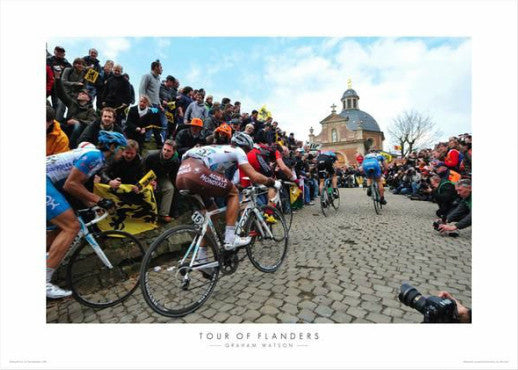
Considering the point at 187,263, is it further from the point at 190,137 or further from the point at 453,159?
the point at 453,159

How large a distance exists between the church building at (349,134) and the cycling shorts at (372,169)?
41.4 meters

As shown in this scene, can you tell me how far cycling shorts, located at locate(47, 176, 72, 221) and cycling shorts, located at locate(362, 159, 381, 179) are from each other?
7.11 meters

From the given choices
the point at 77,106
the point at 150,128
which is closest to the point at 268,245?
the point at 150,128

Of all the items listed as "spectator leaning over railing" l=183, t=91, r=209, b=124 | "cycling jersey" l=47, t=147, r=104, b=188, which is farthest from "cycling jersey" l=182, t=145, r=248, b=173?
"spectator leaning over railing" l=183, t=91, r=209, b=124

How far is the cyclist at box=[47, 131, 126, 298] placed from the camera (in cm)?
232

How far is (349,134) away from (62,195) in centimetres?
5351

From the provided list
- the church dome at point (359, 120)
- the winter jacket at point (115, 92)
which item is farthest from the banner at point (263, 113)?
the church dome at point (359, 120)

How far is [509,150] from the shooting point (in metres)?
2.33

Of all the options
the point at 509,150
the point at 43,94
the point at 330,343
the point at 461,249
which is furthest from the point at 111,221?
the point at 461,249

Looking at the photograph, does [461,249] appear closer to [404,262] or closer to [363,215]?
[404,262]

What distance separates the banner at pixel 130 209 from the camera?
3.22 metres

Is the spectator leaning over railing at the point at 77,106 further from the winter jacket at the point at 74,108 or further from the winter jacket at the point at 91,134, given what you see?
the winter jacket at the point at 91,134

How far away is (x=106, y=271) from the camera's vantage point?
290cm

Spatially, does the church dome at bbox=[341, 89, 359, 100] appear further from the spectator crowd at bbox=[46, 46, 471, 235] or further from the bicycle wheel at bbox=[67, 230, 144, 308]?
the bicycle wheel at bbox=[67, 230, 144, 308]
